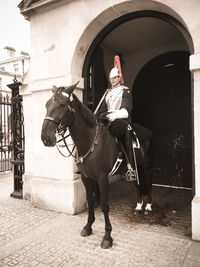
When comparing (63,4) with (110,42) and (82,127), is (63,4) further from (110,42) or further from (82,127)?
(82,127)

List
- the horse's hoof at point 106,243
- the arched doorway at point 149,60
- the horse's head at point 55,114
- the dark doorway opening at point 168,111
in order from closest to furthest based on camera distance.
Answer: the horse's head at point 55,114, the horse's hoof at point 106,243, the arched doorway at point 149,60, the dark doorway opening at point 168,111

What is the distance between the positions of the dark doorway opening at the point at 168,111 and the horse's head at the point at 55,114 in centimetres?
453

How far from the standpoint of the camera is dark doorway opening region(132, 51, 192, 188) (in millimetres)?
6477

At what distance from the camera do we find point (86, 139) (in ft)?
11.2

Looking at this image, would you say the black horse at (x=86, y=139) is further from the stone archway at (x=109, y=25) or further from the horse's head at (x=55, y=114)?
the stone archway at (x=109, y=25)

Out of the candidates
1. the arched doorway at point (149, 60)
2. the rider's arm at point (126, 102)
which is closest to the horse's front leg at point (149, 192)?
the rider's arm at point (126, 102)

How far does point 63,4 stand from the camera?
460cm

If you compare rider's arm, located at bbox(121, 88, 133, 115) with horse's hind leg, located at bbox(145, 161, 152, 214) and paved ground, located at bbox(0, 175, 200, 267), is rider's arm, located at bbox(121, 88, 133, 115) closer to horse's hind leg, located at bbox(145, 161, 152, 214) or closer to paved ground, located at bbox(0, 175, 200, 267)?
horse's hind leg, located at bbox(145, 161, 152, 214)

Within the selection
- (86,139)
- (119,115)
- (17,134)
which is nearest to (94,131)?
(86,139)

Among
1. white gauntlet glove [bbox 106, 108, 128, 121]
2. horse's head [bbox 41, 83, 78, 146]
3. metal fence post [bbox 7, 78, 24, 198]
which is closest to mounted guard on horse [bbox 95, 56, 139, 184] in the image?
white gauntlet glove [bbox 106, 108, 128, 121]

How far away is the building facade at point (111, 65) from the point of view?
3741 millimetres

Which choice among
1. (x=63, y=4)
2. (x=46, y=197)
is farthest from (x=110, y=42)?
(x=46, y=197)

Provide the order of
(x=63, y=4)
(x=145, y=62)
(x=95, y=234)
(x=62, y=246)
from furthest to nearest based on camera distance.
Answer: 1. (x=145, y=62)
2. (x=63, y=4)
3. (x=95, y=234)
4. (x=62, y=246)

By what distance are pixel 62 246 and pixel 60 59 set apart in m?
3.57
